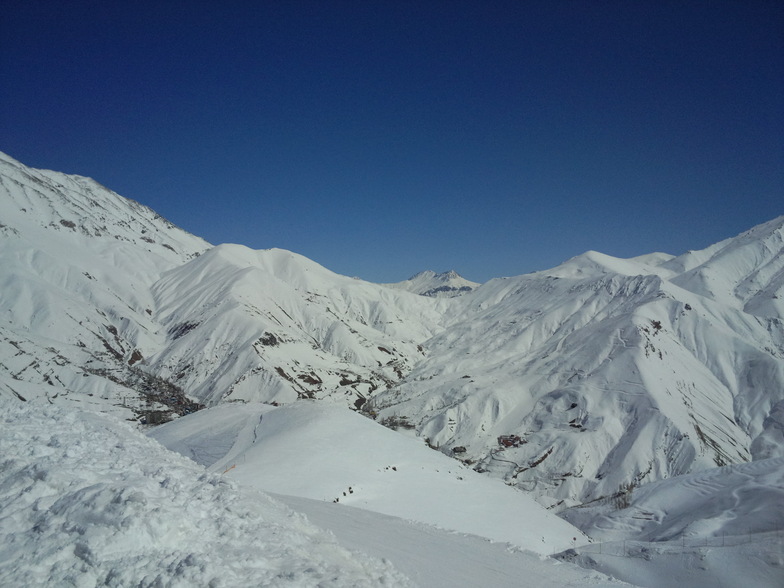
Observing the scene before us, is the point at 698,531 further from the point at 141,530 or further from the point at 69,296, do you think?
the point at 69,296

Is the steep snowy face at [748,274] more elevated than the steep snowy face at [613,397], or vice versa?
the steep snowy face at [748,274]

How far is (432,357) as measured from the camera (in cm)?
12962

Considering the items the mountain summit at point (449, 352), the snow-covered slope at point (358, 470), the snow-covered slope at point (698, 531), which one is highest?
the mountain summit at point (449, 352)

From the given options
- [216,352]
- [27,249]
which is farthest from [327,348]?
[27,249]

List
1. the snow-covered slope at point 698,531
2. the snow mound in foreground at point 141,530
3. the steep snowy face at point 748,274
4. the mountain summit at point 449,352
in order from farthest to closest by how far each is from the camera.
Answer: the steep snowy face at point 748,274
the mountain summit at point 449,352
the snow-covered slope at point 698,531
the snow mound in foreground at point 141,530

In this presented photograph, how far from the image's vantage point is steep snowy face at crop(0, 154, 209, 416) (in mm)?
72500

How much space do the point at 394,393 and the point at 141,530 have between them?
9206 centimetres

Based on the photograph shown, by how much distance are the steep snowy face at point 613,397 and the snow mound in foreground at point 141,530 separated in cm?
5646

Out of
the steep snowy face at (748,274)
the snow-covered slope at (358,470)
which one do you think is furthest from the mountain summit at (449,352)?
the snow-covered slope at (358,470)

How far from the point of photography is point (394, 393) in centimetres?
9625

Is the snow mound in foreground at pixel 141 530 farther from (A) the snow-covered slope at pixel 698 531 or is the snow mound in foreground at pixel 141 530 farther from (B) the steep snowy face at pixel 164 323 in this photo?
(B) the steep snowy face at pixel 164 323

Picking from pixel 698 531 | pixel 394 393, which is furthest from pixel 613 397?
pixel 698 531

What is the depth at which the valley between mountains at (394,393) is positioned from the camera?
12.1m

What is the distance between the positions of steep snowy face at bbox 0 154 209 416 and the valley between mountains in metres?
0.58
